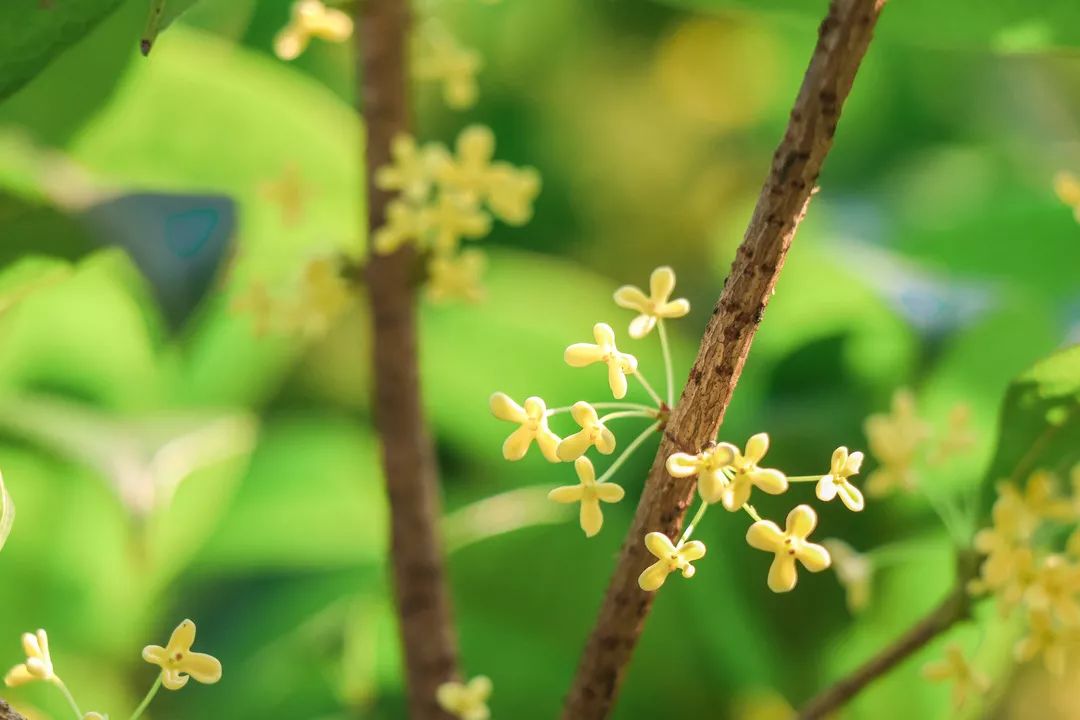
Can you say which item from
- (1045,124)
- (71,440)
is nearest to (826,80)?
(71,440)

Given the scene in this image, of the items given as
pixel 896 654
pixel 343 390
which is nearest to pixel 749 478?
pixel 896 654

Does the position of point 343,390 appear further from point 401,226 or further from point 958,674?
point 958,674

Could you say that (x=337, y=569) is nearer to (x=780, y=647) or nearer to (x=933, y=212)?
(x=780, y=647)

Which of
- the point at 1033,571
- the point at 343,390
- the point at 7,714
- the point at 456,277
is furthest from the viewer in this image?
the point at 343,390

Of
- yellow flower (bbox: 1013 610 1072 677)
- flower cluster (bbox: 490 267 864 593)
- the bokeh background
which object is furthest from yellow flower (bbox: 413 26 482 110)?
yellow flower (bbox: 1013 610 1072 677)

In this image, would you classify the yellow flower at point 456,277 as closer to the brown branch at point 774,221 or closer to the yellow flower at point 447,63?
the yellow flower at point 447,63
